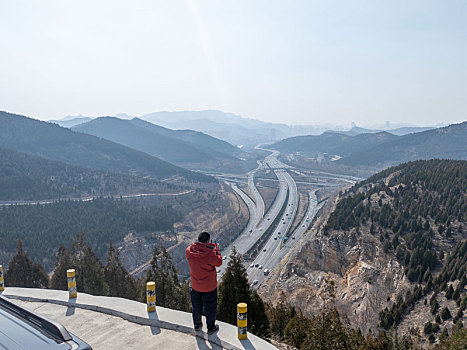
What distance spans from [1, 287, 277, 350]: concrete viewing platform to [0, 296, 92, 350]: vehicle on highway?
11.8 ft

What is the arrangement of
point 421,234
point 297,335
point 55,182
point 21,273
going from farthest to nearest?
point 55,182, point 421,234, point 21,273, point 297,335

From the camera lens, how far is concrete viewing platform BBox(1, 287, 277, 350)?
7848 mm

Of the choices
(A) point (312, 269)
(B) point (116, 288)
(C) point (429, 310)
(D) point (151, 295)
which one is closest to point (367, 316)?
(C) point (429, 310)

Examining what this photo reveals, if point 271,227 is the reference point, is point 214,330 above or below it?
above

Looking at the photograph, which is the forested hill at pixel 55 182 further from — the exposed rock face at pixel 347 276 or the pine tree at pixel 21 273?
the exposed rock face at pixel 347 276

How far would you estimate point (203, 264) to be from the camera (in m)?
7.62

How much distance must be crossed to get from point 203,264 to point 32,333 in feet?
12.5

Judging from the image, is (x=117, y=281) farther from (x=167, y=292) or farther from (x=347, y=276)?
(x=347, y=276)

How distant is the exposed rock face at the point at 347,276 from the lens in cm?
3406

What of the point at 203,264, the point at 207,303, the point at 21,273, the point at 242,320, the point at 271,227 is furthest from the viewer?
the point at 271,227

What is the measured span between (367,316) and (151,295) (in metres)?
28.9

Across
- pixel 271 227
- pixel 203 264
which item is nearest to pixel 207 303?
pixel 203 264

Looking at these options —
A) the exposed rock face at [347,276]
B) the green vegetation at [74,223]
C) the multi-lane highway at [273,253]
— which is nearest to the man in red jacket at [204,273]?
the exposed rock face at [347,276]

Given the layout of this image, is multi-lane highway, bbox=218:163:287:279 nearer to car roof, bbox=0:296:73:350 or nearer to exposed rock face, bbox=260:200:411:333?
exposed rock face, bbox=260:200:411:333
